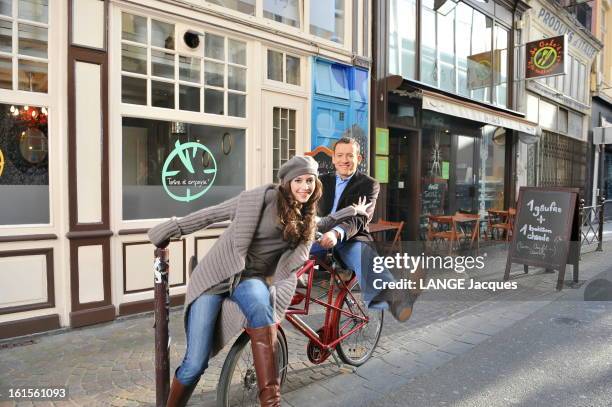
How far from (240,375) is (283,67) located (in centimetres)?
489

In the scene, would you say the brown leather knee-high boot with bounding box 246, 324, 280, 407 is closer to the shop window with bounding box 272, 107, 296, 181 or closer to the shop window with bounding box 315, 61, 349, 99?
the shop window with bounding box 272, 107, 296, 181

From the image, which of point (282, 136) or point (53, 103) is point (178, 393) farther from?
point (282, 136)

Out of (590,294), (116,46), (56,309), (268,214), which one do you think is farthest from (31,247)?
(590,294)

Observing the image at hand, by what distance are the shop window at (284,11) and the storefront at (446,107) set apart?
1.72 meters

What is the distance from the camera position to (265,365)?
98.5 inches

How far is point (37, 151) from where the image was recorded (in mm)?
4605

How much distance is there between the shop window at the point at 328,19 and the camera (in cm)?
712

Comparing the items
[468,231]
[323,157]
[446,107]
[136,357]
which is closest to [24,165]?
[136,357]

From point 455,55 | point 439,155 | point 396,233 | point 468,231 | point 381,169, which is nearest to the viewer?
point 396,233

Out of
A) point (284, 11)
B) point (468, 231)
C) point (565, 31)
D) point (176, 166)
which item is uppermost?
point (565, 31)

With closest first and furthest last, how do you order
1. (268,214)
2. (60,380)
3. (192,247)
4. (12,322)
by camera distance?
(268,214)
(60,380)
(12,322)
(192,247)

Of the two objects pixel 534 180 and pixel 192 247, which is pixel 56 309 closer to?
pixel 192 247

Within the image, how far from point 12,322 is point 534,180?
13.3 m

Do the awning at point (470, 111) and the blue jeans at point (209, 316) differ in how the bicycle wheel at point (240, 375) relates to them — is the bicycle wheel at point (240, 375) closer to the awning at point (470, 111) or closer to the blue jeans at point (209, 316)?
the blue jeans at point (209, 316)
